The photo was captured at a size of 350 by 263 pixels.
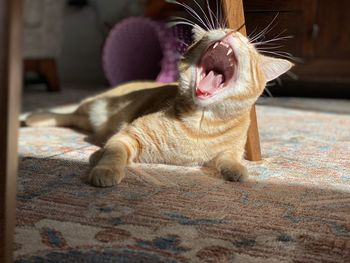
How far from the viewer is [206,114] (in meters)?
1.36

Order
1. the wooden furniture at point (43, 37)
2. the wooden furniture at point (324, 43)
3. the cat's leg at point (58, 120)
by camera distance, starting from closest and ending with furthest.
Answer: the cat's leg at point (58, 120)
the wooden furniture at point (324, 43)
the wooden furniture at point (43, 37)

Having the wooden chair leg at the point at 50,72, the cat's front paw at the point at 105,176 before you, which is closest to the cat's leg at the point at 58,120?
the cat's front paw at the point at 105,176

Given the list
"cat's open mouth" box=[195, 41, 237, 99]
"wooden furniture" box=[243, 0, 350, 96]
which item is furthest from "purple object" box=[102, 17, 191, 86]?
"cat's open mouth" box=[195, 41, 237, 99]

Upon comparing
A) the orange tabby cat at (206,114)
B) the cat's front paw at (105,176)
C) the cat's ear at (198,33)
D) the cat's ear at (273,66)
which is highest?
the cat's ear at (198,33)

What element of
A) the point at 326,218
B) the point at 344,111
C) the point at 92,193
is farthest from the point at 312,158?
the point at 344,111

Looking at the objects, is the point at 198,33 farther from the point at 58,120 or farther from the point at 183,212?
the point at 58,120

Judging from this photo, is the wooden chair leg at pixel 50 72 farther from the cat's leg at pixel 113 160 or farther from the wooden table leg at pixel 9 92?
the wooden table leg at pixel 9 92

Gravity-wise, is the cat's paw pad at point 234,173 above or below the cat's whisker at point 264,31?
below

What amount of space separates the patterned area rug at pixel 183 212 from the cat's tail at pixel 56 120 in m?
0.45

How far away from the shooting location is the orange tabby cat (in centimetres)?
129

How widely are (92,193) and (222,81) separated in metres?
0.51

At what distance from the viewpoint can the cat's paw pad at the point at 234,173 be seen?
1.25m

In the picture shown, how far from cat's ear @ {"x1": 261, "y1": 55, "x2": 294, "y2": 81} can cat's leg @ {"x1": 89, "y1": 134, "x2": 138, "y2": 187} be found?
44 centimetres

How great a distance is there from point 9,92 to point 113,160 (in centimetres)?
69
